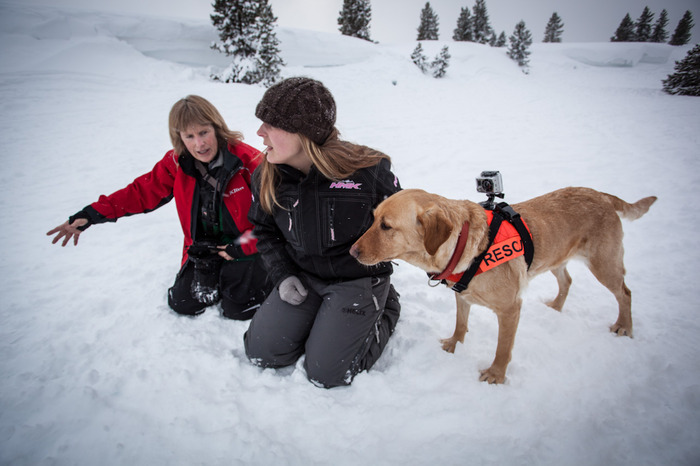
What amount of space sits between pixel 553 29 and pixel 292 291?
58.4 m

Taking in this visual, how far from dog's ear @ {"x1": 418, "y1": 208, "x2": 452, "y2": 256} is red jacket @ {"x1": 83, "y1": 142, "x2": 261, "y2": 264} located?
1788mm

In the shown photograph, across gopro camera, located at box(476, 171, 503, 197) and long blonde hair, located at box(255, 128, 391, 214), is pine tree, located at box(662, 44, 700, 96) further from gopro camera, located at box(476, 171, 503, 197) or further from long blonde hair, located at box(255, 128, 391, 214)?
long blonde hair, located at box(255, 128, 391, 214)

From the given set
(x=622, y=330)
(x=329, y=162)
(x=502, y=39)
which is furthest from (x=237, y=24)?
(x=502, y=39)

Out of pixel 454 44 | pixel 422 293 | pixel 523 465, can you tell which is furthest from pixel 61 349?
pixel 454 44

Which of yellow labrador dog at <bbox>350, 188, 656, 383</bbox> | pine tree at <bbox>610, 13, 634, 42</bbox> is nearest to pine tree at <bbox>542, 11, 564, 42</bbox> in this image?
pine tree at <bbox>610, 13, 634, 42</bbox>

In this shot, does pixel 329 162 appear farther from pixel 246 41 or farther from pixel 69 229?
pixel 246 41

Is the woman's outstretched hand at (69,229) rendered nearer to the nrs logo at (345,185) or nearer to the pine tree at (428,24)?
the nrs logo at (345,185)

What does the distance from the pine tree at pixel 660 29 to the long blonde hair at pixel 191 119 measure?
194 feet

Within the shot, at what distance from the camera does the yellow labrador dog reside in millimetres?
2027

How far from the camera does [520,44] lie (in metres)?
24.4

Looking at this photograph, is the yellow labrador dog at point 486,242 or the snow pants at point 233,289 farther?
the snow pants at point 233,289

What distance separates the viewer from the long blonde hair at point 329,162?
86.0 inches

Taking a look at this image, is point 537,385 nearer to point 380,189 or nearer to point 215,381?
point 380,189

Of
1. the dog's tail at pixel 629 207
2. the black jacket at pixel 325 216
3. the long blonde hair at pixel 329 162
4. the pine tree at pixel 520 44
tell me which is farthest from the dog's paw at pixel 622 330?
the pine tree at pixel 520 44
